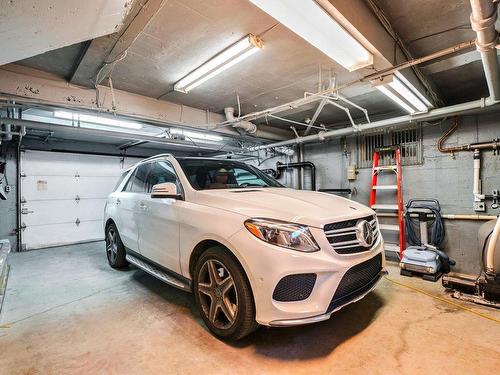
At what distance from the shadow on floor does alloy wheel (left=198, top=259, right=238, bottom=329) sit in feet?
0.73

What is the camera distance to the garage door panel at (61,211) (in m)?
6.20

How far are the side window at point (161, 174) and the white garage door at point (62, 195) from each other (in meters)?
4.87

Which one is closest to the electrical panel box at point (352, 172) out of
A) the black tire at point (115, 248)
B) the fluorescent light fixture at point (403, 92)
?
the fluorescent light fixture at point (403, 92)

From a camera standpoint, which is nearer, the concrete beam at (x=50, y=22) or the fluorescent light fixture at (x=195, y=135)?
the concrete beam at (x=50, y=22)

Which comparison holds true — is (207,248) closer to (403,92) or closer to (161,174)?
(161,174)

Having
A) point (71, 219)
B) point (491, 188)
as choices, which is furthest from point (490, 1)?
point (71, 219)

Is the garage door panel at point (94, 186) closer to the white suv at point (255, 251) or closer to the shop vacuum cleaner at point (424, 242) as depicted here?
the white suv at point (255, 251)

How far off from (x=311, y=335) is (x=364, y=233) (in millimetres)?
977

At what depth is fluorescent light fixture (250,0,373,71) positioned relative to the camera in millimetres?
1688

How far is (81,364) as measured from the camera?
1.85 metres

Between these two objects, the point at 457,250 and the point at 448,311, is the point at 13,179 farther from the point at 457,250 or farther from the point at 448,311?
the point at 457,250

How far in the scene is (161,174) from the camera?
3123 mm

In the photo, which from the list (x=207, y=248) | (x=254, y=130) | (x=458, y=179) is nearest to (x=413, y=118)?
(x=458, y=179)

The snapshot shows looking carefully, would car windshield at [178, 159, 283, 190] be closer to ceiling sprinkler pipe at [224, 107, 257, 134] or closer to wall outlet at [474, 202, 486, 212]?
Result: ceiling sprinkler pipe at [224, 107, 257, 134]
